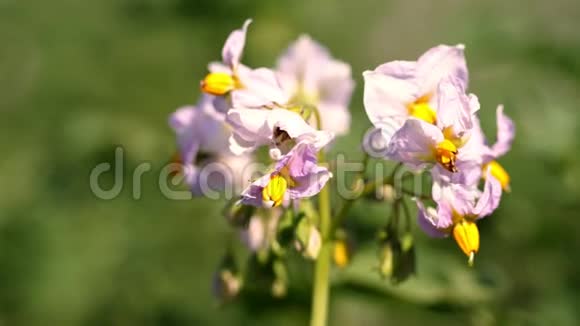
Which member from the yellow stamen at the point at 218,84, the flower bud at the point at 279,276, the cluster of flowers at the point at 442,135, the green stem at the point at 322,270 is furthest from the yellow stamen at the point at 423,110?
the flower bud at the point at 279,276

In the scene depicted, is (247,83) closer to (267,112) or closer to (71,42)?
(267,112)

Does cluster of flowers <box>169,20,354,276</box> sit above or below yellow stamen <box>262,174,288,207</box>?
above

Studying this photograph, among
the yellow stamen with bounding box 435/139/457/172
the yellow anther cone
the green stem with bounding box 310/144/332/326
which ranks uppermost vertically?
the yellow anther cone

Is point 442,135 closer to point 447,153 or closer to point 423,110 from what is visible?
point 447,153

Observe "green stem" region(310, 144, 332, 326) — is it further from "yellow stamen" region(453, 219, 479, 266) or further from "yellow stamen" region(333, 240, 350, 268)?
"yellow stamen" region(453, 219, 479, 266)

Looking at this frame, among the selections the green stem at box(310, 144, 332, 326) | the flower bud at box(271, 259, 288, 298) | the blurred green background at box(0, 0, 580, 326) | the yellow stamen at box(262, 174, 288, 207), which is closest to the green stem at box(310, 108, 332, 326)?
the green stem at box(310, 144, 332, 326)

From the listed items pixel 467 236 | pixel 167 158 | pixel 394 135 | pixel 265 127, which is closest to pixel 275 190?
pixel 265 127

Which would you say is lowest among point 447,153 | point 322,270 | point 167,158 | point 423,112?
point 322,270
